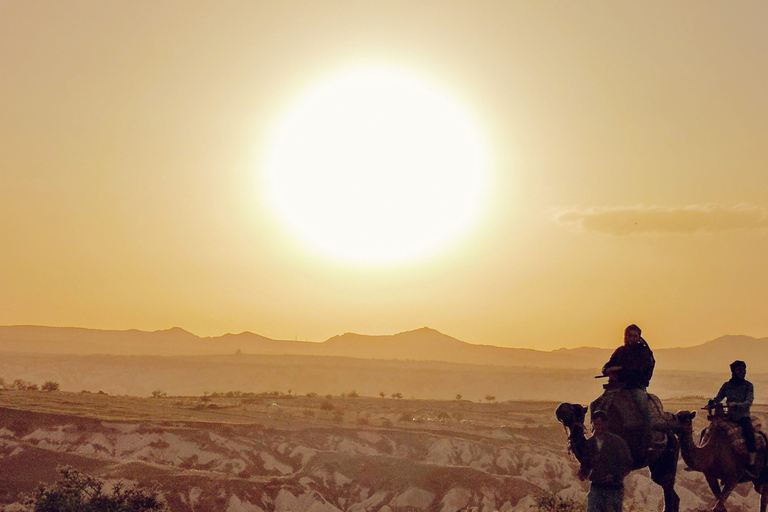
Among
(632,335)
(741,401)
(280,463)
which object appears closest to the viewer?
(632,335)

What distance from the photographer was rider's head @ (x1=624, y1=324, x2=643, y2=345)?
1357 cm

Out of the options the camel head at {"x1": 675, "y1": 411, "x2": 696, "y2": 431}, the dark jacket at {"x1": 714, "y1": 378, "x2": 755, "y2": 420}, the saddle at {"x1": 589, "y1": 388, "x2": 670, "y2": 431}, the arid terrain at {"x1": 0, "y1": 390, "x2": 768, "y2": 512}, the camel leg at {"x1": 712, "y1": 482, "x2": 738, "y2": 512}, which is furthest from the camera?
the arid terrain at {"x1": 0, "y1": 390, "x2": 768, "y2": 512}

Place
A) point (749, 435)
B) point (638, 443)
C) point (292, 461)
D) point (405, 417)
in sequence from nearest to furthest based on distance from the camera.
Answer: point (638, 443) < point (749, 435) < point (292, 461) < point (405, 417)

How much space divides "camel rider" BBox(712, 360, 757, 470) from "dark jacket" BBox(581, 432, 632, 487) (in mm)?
6420

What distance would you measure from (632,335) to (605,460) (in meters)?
2.34

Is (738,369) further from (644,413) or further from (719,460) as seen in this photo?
(644,413)

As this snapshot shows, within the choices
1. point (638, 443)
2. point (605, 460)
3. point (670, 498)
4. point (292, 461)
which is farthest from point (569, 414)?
point (292, 461)

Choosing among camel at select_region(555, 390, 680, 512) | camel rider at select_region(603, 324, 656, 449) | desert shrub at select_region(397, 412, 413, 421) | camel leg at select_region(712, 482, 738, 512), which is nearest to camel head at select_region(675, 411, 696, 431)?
camel at select_region(555, 390, 680, 512)

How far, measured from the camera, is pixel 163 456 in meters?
43.2

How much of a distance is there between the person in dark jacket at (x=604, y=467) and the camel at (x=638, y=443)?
19 centimetres

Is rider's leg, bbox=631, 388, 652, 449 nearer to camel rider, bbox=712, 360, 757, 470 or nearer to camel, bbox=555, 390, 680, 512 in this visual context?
camel, bbox=555, 390, 680, 512

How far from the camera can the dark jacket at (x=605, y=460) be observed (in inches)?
492

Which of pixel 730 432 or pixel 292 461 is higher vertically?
pixel 730 432

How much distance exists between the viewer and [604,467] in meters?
12.5
